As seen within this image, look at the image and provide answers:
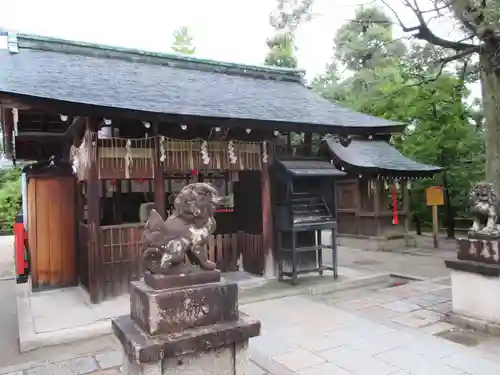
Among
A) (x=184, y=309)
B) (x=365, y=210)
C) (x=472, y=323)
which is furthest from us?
(x=365, y=210)

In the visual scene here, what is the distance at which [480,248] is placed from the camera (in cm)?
549

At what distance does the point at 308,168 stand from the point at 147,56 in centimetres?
517

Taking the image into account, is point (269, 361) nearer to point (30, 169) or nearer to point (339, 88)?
point (30, 169)

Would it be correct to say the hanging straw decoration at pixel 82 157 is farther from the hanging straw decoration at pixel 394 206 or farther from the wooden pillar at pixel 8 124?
the hanging straw decoration at pixel 394 206

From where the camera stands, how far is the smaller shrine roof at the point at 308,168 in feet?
26.1

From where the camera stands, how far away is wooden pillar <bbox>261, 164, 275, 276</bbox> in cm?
820

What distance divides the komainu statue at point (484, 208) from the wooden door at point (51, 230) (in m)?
7.50

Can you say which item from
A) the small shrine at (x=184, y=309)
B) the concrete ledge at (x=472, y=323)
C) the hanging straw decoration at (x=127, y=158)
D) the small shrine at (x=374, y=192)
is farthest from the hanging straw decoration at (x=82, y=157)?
the small shrine at (x=374, y=192)

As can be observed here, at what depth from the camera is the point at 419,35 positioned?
836cm

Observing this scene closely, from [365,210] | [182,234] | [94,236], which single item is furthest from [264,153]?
[365,210]

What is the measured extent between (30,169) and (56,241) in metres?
1.59

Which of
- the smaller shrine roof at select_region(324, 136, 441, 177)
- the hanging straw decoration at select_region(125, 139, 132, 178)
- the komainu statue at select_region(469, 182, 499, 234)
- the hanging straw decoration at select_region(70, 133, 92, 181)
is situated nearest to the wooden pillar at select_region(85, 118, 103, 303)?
the hanging straw decoration at select_region(70, 133, 92, 181)

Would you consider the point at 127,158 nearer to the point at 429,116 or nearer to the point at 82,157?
the point at 82,157

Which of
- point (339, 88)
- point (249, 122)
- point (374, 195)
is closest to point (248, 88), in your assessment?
point (249, 122)
